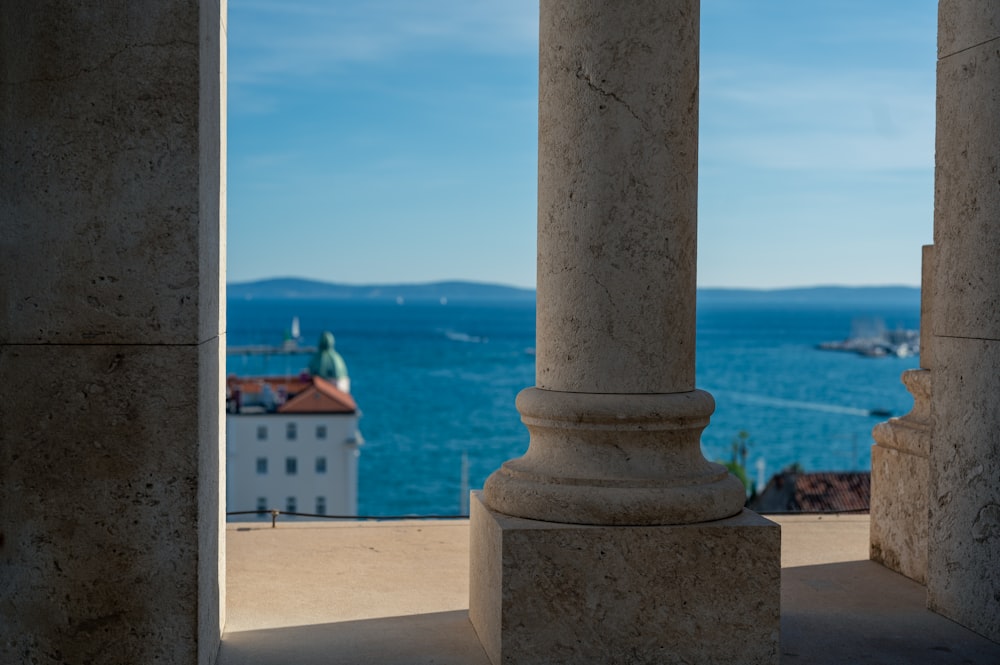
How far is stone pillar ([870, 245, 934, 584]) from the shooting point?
18.5 meters

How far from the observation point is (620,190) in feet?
44.6

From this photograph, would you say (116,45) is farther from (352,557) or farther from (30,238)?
(352,557)

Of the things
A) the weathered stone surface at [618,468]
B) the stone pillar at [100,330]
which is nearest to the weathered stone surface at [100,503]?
the stone pillar at [100,330]

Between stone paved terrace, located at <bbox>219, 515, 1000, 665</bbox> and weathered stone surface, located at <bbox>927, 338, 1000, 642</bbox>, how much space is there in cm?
43

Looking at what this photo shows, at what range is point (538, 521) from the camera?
13570 mm

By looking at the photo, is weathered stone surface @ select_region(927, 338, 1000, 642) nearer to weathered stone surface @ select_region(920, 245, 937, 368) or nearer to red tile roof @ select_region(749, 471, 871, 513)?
weathered stone surface @ select_region(920, 245, 937, 368)

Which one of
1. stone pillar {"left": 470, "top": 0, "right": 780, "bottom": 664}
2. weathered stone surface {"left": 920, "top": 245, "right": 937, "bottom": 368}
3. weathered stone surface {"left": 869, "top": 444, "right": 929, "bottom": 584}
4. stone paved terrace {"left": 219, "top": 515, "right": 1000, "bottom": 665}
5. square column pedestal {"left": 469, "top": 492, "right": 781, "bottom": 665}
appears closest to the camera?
square column pedestal {"left": 469, "top": 492, "right": 781, "bottom": 665}

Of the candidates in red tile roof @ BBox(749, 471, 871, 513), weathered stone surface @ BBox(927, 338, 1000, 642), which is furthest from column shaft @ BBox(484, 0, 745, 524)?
red tile roof @ BBox(749, 471, 871, 513)

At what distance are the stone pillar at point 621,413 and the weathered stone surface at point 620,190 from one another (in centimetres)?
2

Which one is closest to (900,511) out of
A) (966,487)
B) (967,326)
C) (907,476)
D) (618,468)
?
(907,476)

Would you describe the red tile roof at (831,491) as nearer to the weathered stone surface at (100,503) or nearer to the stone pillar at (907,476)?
the stone pillar at (907,476)

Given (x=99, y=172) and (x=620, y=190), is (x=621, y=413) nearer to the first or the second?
(x=620, y=190)

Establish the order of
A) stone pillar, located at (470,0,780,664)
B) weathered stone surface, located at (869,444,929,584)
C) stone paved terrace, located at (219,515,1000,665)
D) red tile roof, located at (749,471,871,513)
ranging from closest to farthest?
stone pillar, located at (470,0,780,664) → stone paved terrace, located at (219,515,1000,665) → weathered stone surface, located at (869,444,929,584) → red tile roof, located at (749,471,871,513)

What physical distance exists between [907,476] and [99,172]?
1351cm
